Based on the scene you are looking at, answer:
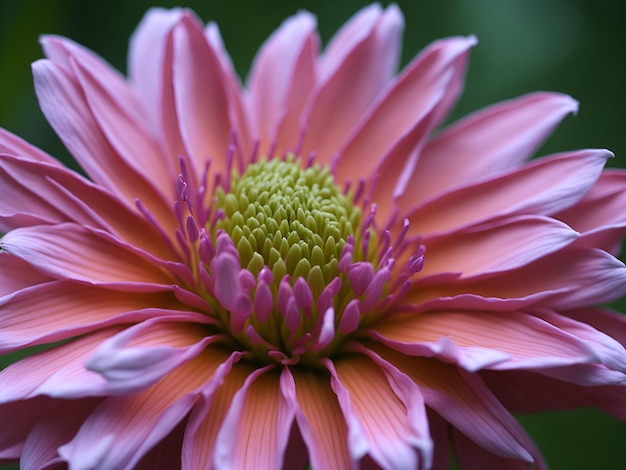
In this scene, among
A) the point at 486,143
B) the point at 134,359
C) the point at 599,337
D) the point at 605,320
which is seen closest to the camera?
the point at 134,359

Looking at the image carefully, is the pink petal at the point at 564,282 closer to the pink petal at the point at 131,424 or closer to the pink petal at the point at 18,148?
the pink petal at the point at 131,424

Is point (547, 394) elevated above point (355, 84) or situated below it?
below

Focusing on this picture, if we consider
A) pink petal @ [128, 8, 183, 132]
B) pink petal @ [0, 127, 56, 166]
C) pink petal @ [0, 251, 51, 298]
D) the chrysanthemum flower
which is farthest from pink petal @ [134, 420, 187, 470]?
pink petal @ [128, 8, 183, 132]

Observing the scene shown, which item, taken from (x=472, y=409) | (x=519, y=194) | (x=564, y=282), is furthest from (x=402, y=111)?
(x=472, y=409)

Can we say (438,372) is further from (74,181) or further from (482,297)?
(74,181)

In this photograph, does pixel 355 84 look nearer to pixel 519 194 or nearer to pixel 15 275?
pixel 519 194

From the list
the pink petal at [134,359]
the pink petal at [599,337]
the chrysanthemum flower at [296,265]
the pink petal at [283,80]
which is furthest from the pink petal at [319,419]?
the pink petal at [283,80]

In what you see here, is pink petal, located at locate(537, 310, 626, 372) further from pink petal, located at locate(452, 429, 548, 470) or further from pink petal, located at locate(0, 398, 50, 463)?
pink petal, located at locate(0, 398, 50, 463)
